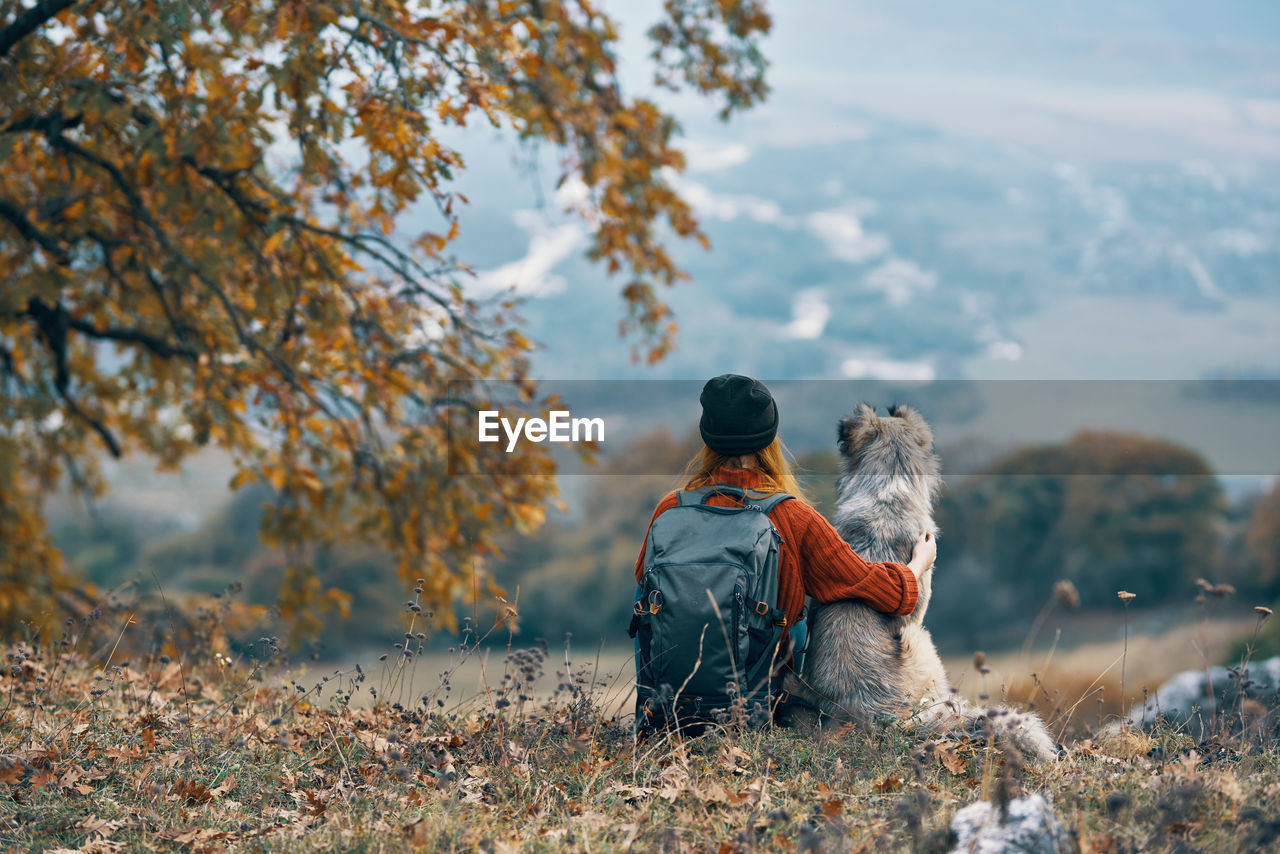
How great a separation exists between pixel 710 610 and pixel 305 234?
4.46 m

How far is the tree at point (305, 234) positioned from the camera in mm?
5695

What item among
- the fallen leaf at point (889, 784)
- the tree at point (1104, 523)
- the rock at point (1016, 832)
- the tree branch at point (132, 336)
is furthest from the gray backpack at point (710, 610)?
the tree at point (1104, 523)

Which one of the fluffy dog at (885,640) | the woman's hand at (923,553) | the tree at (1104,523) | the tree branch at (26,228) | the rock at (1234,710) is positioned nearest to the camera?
the fluffy dog at (885,640)

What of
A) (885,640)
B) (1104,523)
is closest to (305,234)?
(885,640)

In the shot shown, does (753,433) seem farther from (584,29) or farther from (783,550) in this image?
(584,29)

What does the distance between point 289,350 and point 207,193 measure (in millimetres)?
1286

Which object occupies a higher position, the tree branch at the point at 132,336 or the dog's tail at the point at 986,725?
the tree branch at the point at 132,336

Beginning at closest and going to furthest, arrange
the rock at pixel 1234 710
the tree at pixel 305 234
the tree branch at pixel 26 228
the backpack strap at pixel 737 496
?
the backpack strap at pixel 737 496 < the rock at pixel 1234 710 < the tree at pixel 305 234 < the tree branch at pixel 26 228

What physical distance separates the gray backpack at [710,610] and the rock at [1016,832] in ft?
2.96

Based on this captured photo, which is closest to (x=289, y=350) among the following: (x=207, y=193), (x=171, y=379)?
(x=207, y=193)

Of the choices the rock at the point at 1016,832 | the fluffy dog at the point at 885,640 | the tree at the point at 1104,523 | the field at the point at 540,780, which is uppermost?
the fluffy dog at the point at 885,640

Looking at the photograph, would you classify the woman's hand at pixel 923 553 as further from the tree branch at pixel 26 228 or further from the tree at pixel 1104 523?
the tree at pixel 1104 523

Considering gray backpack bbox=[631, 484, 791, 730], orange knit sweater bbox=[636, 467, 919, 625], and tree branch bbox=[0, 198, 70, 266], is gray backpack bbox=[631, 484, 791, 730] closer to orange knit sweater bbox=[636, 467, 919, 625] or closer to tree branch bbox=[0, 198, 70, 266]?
orange knit sweater bbox=[636, 467, 919, 625]

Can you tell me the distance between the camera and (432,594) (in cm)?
741
